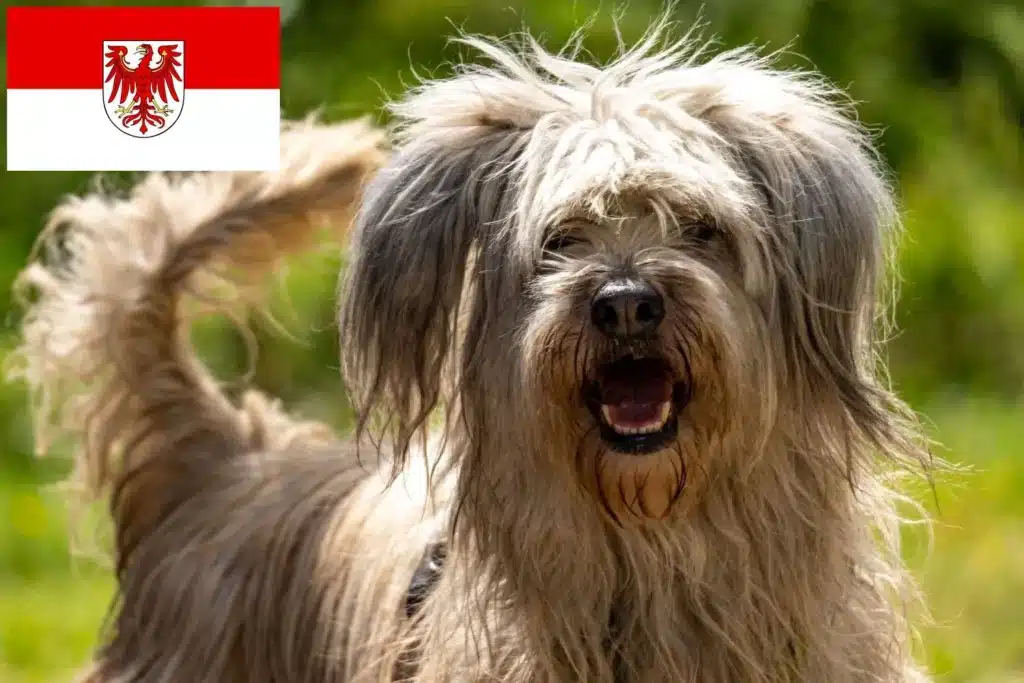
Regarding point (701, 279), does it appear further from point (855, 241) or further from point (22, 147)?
point (22, 147)

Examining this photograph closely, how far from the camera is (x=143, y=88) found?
3877 millimetres

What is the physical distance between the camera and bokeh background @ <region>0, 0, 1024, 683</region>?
5684 mm

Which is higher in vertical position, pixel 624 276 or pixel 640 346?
pixel 624 276

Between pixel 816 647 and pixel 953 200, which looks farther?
Result: pixel 953 200

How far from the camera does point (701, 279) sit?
8.71 feet

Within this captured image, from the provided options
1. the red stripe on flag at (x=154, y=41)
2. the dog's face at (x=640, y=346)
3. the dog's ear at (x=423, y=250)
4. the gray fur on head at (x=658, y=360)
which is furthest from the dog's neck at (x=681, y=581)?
the red stripe on flag at (x=154, y=41)

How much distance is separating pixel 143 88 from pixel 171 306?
1.67 ft

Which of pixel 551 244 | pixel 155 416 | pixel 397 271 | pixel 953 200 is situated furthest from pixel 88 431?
pixel 953 200

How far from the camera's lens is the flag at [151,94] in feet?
12.7

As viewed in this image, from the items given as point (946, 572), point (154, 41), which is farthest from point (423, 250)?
point (946, 572)

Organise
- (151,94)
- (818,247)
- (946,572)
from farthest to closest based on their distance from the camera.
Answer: (946,572) → (151,94) → (818,247)

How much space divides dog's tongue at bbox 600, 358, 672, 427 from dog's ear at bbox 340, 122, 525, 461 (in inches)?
13.3

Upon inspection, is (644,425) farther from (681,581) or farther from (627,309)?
(681,581)

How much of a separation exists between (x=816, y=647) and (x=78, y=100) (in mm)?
2120
